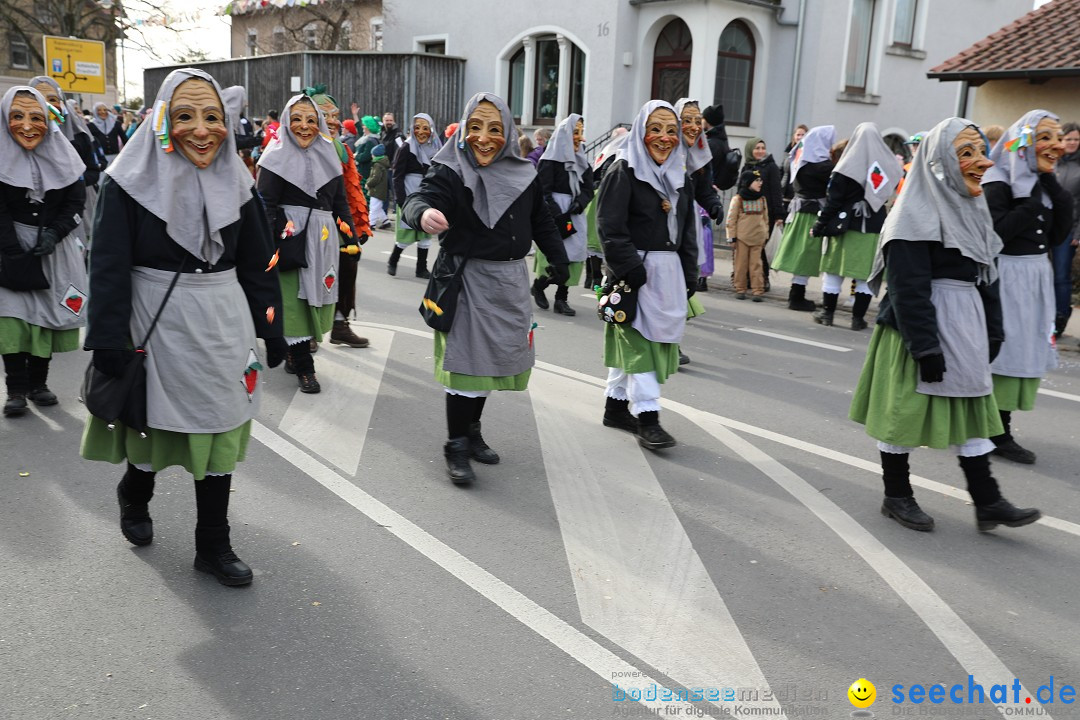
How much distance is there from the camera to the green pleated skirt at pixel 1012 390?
19.1 ft

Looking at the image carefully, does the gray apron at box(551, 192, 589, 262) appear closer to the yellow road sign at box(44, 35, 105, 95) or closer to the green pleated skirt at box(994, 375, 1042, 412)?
the green pleated skirt at box(994, 375, 1042, 412)

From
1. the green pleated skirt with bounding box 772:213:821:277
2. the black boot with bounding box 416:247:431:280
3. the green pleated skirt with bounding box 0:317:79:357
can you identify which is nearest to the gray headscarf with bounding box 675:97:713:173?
the green pleated skirt with bounding box 772:213:821:277

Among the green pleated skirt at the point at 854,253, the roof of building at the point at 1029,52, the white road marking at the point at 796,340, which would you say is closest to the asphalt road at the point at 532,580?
the white road marking at the point at 796,340

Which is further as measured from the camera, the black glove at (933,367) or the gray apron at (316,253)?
the gray apron at (316,253)

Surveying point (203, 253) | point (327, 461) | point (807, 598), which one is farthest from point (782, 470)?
point (203, 253)

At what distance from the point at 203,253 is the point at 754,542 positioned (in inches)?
108

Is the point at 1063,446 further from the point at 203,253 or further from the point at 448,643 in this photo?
the point at 203,253

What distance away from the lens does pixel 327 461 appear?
558cm

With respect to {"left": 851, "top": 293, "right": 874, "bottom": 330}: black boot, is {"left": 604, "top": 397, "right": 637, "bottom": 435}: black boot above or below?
below

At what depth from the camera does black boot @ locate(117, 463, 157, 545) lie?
422cm

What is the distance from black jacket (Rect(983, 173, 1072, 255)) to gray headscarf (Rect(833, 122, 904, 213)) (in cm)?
422

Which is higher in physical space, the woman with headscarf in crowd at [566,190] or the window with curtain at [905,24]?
the window with curtain at [905,24]

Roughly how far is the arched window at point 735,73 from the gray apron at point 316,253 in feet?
51.2

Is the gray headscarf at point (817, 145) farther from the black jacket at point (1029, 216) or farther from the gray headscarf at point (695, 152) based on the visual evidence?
the black jacket at point (1029, 216)
